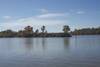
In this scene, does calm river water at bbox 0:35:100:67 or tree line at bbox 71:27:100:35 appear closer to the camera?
calm river water at bbox 0:35:100:67

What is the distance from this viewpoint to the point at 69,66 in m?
14.4

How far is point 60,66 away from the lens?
14.5 m

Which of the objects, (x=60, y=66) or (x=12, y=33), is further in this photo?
(x=12, y=33)

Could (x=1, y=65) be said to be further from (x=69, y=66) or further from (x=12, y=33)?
(x=12, y=33)

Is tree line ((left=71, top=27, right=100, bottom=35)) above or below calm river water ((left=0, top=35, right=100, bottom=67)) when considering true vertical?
above

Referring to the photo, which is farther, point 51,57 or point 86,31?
point 86,31

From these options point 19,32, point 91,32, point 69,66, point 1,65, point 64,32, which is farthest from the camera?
point 91,32

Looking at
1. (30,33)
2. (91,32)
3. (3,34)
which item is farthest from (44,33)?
(91,32)

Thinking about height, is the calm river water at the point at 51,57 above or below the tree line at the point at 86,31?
below

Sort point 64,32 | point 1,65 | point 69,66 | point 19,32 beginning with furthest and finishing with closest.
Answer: point 19,32 < point 64,32 < point 1,65 < point 69,66

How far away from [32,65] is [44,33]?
363 ft

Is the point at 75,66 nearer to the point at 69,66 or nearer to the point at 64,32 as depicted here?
the point at 69,66

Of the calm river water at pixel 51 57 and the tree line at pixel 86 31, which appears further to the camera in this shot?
the tree line at pixel 86 31

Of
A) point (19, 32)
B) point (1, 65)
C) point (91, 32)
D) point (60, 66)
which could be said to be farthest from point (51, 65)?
point (91, 32)
